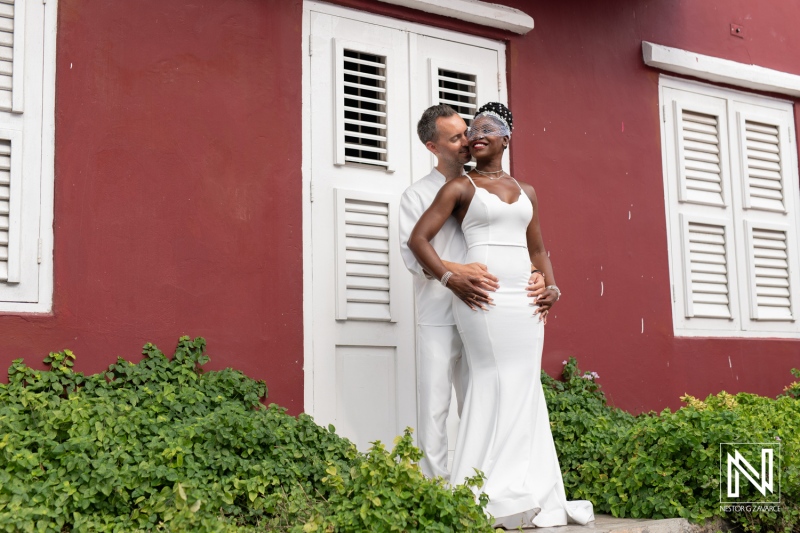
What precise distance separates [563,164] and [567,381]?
154 centimetres

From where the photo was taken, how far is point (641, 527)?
4.77 m

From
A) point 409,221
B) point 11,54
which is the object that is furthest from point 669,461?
point 11,54

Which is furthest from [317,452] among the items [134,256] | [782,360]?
[782,360]

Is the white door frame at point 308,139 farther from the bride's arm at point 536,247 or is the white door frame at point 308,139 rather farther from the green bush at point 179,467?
the bride's arm at point 536,247

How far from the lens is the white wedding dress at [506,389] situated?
4727mm

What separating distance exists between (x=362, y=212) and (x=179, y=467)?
2.21m

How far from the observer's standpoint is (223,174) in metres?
5.71

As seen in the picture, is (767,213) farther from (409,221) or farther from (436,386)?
(436,386)

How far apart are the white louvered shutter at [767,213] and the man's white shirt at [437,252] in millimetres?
3507

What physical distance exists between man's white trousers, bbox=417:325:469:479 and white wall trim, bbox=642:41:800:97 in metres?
3.42

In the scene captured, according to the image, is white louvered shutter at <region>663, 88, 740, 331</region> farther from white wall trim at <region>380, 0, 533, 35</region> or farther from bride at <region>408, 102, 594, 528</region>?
bride at <region>408, 102, 594, 528</region>

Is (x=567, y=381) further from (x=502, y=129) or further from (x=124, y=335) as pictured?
(x=124, y=335)

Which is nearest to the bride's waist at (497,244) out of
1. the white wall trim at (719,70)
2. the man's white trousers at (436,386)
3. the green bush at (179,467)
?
the man's white trousers at (436,386)

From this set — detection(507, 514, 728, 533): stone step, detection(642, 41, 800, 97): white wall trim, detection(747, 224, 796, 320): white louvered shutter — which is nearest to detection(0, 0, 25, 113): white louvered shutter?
detection(507, 514, 728, 533): stone step
